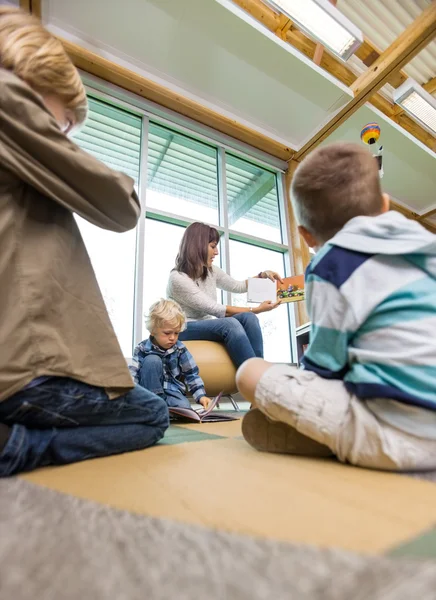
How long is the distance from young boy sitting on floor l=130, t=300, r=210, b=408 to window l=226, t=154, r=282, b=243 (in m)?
1.82

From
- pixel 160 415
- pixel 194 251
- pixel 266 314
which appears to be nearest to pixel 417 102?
pixel 266 314

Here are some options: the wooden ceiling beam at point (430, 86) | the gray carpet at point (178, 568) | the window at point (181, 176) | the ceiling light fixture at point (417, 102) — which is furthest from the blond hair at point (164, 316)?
the wooden ceiling beam at point (430, 86)

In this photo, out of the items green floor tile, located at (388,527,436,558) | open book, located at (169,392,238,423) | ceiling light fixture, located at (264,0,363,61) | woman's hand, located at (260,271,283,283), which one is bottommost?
open book, located at (169,392,238,423)

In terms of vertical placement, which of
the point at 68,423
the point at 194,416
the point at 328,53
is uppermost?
the point at 328,53

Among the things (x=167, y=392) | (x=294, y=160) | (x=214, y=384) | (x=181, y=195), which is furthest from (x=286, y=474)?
(x=294, y=160)

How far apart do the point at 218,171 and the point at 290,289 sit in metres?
1.69

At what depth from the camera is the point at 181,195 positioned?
2.95m

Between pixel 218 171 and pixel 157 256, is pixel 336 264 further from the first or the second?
pixel 218 171

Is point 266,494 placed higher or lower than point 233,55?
lower

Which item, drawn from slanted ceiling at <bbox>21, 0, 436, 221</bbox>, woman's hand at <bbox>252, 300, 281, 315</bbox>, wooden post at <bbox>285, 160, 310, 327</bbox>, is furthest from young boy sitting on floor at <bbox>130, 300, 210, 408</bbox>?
slanted ceiling at <bbox>21, 0, 436, 221</bbox>

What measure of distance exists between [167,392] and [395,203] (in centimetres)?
409

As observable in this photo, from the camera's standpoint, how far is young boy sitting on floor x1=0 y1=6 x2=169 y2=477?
0.54 meters

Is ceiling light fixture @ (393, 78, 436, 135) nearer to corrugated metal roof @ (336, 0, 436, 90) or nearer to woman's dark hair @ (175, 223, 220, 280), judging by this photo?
corrugated metal roof @ (336, 0, 436, 90)

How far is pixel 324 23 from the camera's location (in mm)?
2271
